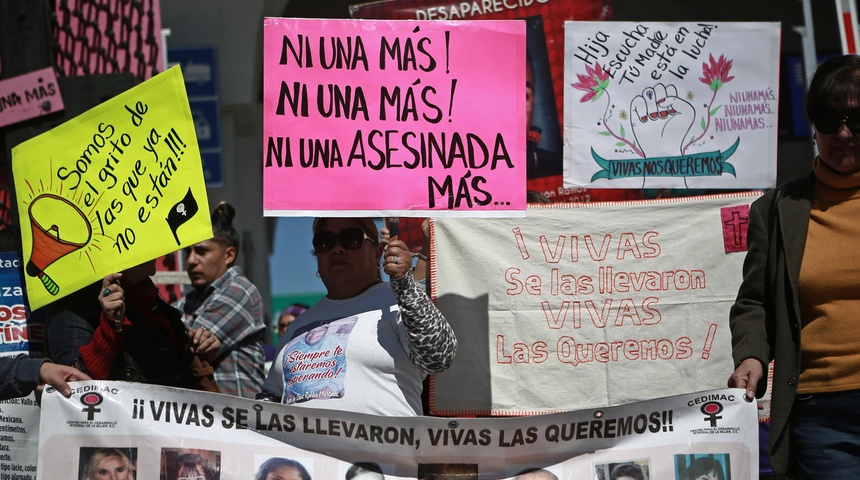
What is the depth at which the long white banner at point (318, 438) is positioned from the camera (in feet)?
9.47

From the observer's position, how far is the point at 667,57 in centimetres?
451

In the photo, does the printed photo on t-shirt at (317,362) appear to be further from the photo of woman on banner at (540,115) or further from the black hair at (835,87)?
the photo of woman on banner at (540,115)

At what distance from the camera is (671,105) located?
14.7ft

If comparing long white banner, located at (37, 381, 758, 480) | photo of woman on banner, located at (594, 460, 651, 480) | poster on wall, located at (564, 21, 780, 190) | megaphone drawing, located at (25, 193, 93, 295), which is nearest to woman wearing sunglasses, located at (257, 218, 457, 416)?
long white banner, located at (37, 381, 758, 480)

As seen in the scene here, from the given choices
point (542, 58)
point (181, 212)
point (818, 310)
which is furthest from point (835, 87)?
point (542, 58)

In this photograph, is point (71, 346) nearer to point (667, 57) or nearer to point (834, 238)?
point (834, 238)

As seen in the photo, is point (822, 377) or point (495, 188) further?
point (495, 188)

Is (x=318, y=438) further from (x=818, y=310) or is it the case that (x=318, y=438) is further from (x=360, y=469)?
(x=818, y=310)

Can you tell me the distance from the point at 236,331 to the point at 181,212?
1.33 m

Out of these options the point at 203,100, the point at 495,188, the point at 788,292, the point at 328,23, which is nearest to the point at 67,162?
the point at 328,23

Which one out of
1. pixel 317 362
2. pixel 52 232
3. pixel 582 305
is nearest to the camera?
pixel 317 362

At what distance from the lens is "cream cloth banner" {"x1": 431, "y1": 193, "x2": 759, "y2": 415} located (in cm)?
402

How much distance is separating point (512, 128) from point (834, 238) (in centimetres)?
114

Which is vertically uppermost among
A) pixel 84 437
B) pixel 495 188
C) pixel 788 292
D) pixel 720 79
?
pixel 720 79
